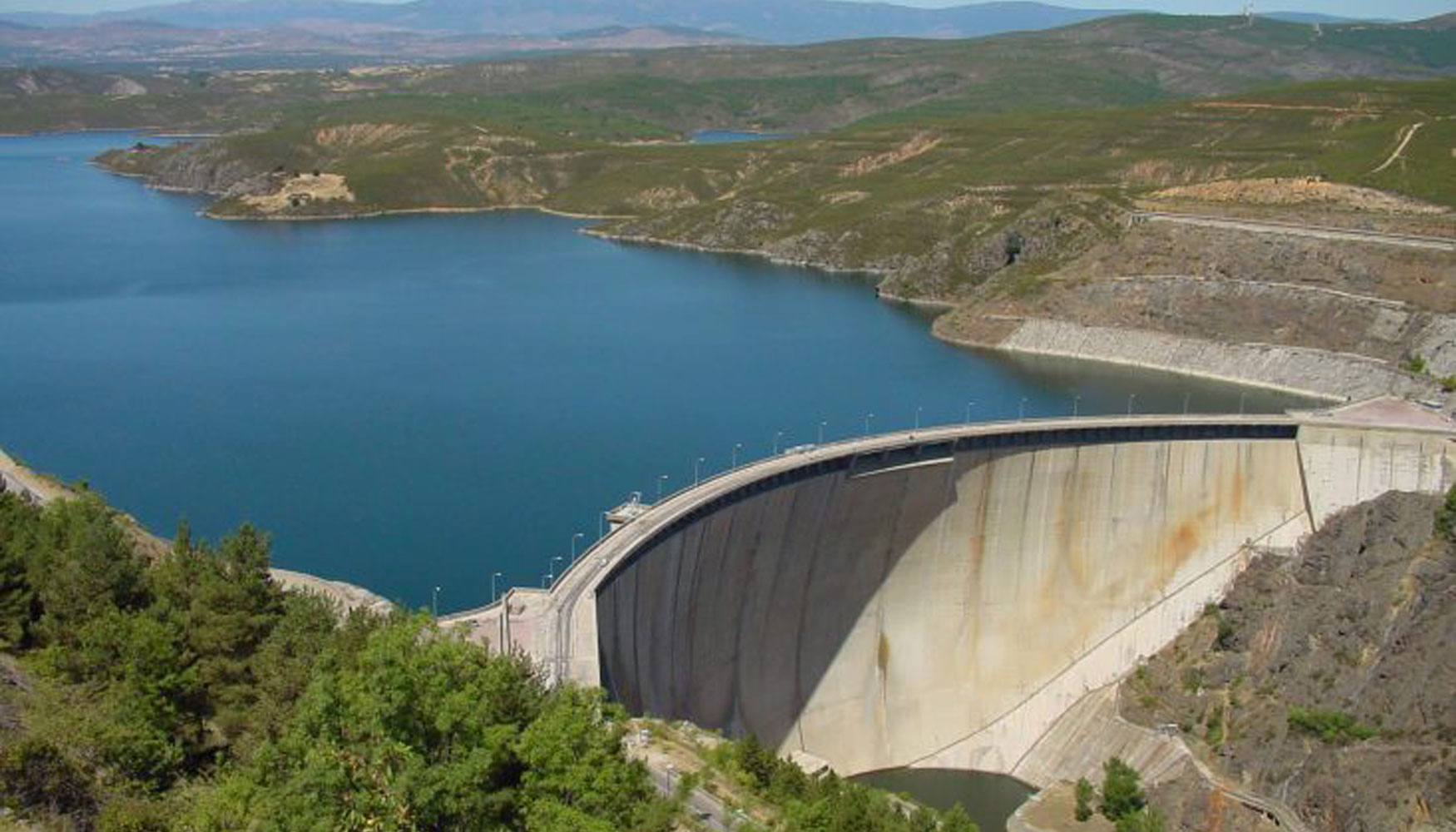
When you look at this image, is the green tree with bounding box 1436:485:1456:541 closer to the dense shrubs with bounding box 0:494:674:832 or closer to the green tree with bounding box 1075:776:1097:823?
the green tree with bounding box 1075:776:1097:823

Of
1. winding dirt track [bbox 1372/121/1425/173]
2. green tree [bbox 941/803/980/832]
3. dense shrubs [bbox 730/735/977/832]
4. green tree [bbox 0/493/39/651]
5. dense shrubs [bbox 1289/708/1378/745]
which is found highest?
winding dirt track [bbox 1372/121/1425/173]

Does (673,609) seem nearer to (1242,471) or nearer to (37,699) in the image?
(37,699)

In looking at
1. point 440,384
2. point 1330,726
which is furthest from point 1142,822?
point 440,384

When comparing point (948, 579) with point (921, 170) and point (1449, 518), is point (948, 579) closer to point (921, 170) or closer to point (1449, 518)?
point (1449, 518)

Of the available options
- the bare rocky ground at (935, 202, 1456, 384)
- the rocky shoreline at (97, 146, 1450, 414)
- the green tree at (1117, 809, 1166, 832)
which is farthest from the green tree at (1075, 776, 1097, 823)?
the bare rocky ground at (935, 202, 1456, 384)

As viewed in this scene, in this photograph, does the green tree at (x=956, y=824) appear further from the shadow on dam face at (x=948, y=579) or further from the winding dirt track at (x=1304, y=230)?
the winding dirt track at (x=1304, y=230)

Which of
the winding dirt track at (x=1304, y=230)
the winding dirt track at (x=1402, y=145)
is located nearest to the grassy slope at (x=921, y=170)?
the winding dirt track at (x=1402, y=145)
